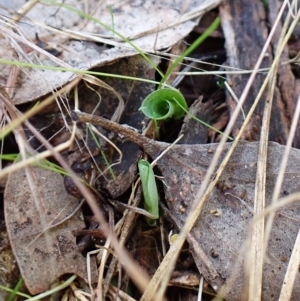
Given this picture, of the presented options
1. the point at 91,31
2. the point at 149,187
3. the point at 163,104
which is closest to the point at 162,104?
the point at 163,104

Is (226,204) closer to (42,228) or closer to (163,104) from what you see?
(163,104)

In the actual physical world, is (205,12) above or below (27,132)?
above

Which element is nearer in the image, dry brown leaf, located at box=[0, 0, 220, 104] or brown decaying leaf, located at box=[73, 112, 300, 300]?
brown decaying leaf, located at box=[73, 112, 300, 300]

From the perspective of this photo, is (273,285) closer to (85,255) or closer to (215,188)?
(215,188)

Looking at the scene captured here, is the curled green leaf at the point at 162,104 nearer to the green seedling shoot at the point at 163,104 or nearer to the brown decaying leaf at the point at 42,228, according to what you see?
the green seedling shoot at the point at 163,104

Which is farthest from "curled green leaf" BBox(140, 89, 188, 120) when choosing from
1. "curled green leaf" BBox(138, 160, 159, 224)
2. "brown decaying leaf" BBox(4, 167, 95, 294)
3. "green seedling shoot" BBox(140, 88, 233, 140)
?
"brown decaying leaf" BBox(4, 167, 95, 294)

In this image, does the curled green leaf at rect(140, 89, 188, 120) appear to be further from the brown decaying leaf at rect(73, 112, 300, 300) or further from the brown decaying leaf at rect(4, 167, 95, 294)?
the brown decaying leaf at rect(4, 167, 95, 294)

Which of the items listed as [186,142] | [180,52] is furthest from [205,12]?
[186,142]
